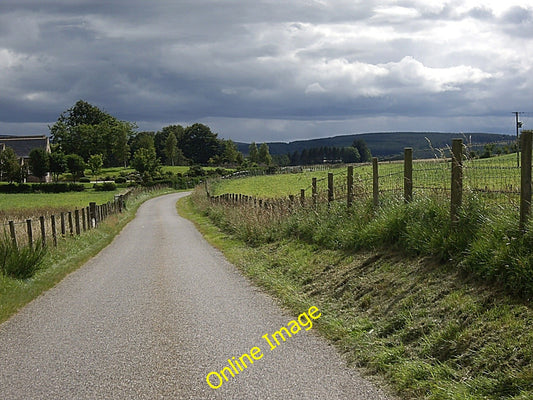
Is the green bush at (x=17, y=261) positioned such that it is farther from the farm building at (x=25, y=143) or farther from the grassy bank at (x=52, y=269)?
the farm building at (x=25, y=143)

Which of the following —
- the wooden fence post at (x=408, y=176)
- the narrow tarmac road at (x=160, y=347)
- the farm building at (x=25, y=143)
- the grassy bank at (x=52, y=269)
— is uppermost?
the farm building at (x=25, y=143)

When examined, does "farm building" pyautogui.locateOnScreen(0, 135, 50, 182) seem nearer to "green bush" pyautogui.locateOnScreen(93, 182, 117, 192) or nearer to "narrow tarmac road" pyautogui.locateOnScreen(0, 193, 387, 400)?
"green bush" pyautogui.locateOnScreen(93, 182, 117, 192)

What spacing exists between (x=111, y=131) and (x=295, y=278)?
136 m

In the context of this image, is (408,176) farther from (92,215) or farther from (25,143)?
(25,143)

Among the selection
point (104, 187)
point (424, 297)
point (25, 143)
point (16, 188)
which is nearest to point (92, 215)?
point (424, 297)

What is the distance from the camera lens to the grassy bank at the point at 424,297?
564 centimetres

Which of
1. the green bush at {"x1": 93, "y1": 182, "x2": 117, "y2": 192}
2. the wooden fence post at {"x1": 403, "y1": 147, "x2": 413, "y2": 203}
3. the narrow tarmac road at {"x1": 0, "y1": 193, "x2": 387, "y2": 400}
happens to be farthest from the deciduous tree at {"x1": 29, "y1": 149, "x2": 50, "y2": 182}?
the wooden fence post at {"x1": 403, "y1": 147, "x2": 413, "y2": 203}

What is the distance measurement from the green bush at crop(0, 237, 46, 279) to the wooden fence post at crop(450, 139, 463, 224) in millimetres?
9498

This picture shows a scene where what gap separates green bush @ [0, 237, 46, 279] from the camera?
1329cm

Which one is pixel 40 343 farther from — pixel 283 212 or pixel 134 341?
pixel 283 212

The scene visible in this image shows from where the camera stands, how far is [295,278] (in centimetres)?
1177

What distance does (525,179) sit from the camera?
7.61 meters

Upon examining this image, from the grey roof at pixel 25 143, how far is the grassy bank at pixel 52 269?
111m

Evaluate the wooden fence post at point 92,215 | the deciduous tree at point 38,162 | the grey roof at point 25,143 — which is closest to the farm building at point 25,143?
the grey roof at point 25,143
